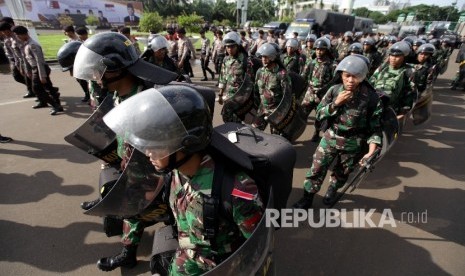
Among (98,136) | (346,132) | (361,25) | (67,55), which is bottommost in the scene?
(361,25)

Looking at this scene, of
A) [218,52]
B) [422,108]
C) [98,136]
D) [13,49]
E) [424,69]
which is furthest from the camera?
[218,52]

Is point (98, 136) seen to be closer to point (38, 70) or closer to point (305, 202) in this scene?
point (305, 202)

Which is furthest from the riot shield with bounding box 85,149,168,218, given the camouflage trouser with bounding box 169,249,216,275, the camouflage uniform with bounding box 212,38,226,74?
the camouflage uniform with bounding box 212,38,226,74

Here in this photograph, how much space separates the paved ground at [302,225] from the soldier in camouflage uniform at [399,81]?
43.9 inches

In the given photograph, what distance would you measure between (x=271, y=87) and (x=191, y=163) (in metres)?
3.10

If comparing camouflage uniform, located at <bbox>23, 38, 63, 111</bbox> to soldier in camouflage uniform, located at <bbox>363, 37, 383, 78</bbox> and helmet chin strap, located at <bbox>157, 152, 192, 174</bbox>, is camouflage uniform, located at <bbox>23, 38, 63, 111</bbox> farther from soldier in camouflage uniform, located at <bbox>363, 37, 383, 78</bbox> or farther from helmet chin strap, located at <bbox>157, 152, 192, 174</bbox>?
soldier in camouflage uniform, located at <bbox>363, 37, 383, 78</bbox>

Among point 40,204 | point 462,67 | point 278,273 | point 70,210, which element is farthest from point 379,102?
point 462,67

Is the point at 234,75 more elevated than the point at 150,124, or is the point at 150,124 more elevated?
the point at 150,124

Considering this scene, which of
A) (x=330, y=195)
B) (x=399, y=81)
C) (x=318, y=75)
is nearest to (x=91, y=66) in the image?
(x=330, y=195)

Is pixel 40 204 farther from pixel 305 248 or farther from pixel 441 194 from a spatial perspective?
pixel 441 194

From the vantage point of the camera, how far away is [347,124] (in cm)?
321

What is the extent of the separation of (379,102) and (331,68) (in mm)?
2872

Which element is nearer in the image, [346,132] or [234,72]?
[346,132]

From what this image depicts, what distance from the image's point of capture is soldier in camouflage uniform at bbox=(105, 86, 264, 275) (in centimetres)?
129
